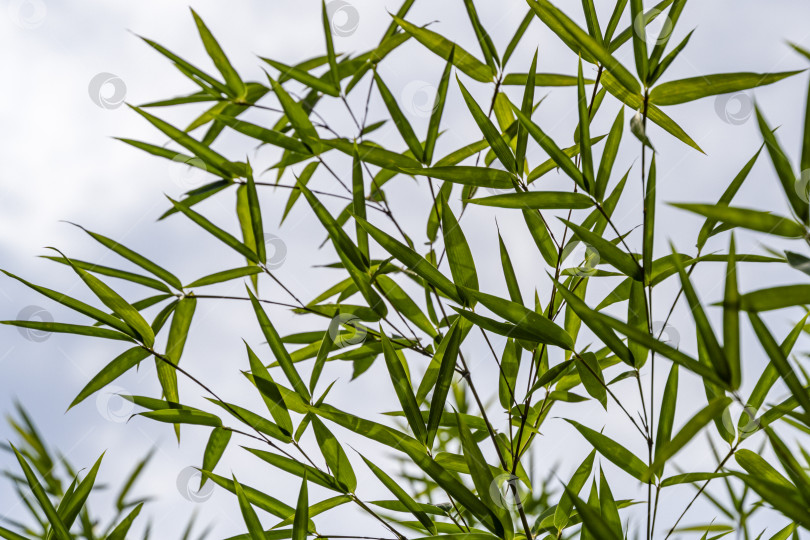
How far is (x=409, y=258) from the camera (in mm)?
853

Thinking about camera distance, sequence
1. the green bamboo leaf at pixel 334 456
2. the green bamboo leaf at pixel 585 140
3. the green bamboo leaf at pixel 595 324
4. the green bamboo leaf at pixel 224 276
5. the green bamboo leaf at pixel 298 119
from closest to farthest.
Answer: the green bamboo leaf at pixel 595 324
the green bamboo leaf at pixel 585 140
the green bamboo leaf at pixel 334 456
the green bamboo leaf at pixel 298 119
the green bamboo leaf at pixel 224 276

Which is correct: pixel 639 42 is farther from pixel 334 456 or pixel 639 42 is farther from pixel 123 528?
pixel 123 528

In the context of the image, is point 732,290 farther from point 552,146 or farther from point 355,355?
point 355,355

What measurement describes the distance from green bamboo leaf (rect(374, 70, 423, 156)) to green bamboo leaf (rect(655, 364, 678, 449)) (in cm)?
53

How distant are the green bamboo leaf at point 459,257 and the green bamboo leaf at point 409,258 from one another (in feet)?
0.20

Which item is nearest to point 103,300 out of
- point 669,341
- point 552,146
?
point 552,146

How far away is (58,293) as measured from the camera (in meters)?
0.94

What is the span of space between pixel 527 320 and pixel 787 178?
13.7 inches

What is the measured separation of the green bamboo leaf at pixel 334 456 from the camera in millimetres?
906

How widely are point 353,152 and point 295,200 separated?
1.42 feet

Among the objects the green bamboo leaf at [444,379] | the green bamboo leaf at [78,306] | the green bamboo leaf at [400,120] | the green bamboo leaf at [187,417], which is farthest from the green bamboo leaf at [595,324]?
the green bamboo leaf at [78,306]

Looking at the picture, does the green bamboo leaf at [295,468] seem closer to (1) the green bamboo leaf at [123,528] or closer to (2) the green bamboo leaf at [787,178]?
(1) the green bamboo leaf at [123,528]

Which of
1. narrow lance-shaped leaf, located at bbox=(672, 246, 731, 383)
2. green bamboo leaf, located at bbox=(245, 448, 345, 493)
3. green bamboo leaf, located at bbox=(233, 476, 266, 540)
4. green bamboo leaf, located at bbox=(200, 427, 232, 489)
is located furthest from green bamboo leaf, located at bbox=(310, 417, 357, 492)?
narrow lance-shaped leaf, located at bbox=(672, 246, 731, 383)

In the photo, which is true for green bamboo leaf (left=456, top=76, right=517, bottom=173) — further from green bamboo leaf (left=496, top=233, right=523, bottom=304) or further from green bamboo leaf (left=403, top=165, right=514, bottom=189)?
green bamboo leaf (left=496, top=233, right=523, bottom=304)
